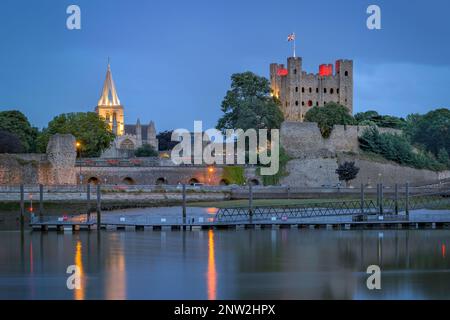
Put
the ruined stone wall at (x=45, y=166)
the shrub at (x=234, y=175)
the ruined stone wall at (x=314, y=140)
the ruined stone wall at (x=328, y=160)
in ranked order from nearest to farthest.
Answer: the ruined stone wall at (x=45, y=166), the shrub at (x=234, y=175), the ruined stone wall at (x=328, y=160), the ruined stone wall at (x=314, y=140)

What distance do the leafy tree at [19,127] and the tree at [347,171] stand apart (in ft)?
85.4

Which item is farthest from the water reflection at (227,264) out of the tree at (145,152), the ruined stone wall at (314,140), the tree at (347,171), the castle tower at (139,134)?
the castle tower at (139,134)

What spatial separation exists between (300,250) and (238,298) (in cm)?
861

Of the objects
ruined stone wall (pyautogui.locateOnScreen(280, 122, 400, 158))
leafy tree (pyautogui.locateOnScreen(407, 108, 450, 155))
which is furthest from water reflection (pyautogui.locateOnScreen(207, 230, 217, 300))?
leafy tree (pyautogui.locateOnScreen(407, 108, 450, 155))

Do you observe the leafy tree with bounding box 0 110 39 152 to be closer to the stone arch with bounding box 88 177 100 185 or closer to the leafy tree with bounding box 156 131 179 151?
the stone arch with bounding box 88 177 100 185

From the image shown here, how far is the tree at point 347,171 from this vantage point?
5903cm

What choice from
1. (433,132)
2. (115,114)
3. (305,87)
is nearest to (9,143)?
(305,87)

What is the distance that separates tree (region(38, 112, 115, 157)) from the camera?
67.8 meters

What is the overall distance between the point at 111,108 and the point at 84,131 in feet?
159

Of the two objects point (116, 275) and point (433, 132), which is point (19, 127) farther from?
point (116, 275)

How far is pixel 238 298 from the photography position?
1998 cm

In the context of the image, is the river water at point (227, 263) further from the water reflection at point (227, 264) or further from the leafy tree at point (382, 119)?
the leafy tree at point (382, 119)

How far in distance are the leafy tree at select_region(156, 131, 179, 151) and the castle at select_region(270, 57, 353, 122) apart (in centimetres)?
3600

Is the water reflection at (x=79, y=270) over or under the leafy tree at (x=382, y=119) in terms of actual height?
under
